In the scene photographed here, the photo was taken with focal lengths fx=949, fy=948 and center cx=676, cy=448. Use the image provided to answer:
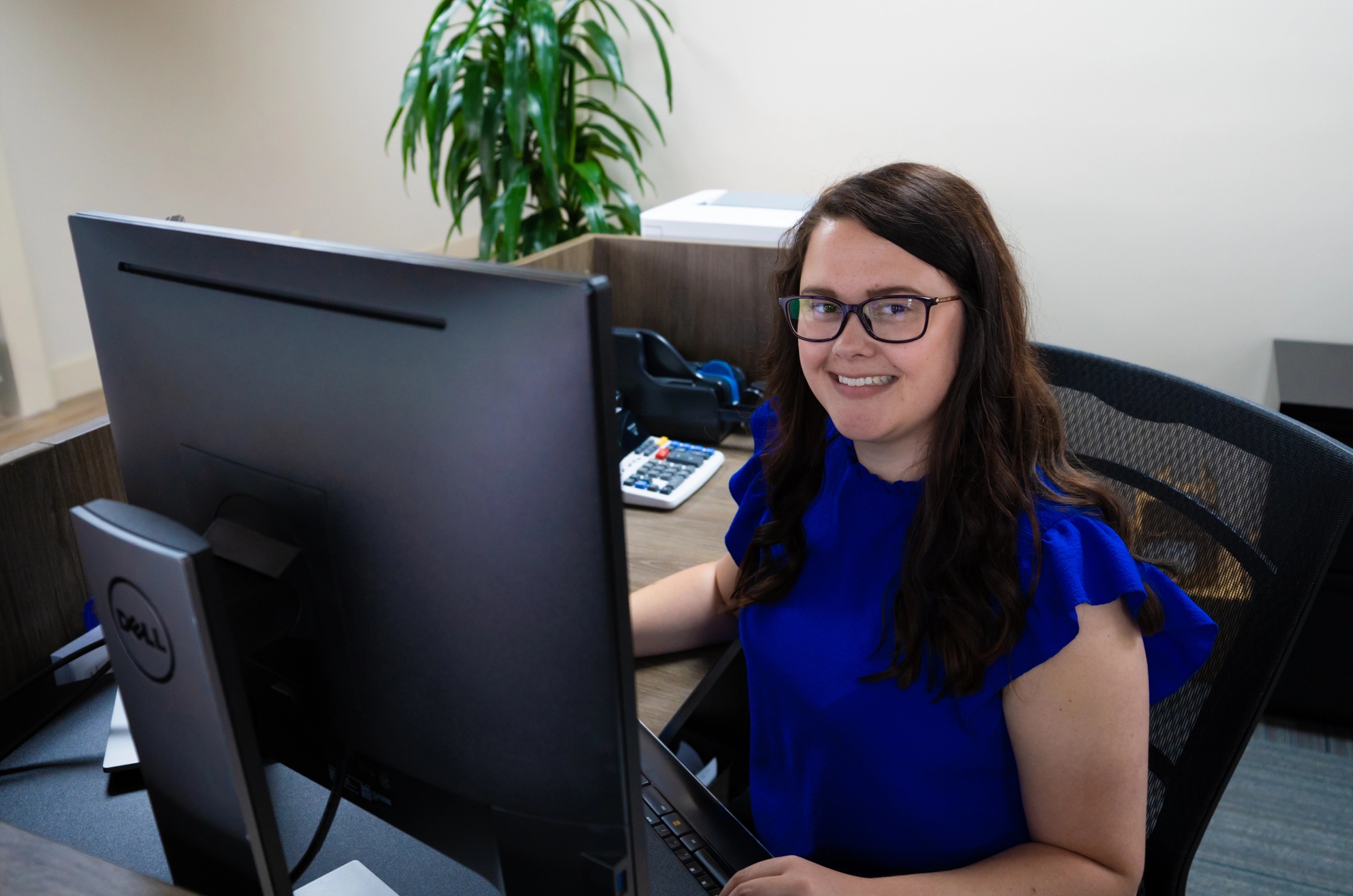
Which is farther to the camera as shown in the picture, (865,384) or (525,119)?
(525,119)

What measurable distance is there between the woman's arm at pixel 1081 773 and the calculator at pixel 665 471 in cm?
71

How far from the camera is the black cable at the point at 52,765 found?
0.85 metres

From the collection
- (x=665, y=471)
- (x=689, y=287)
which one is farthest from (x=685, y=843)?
(x=689, y=287)

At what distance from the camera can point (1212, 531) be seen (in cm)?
85

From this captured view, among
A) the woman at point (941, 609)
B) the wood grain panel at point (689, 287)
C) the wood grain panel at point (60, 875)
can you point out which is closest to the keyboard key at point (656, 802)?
the woman at point (941, 609)

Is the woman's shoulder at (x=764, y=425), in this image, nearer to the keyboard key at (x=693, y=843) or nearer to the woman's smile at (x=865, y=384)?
the woman's smile at (x=865, y=384)

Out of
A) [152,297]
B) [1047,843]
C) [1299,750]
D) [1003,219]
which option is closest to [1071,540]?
[1047,843]

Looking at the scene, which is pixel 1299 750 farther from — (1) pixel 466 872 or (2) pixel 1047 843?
(1) pixel 466 872

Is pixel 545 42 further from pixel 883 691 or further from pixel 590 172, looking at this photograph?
pixel 883 691

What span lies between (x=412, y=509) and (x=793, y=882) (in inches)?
16.5

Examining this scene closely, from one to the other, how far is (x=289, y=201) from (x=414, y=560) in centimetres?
410

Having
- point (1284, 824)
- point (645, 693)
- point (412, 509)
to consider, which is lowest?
point (1284, 824)

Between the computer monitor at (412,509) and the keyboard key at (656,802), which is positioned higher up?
the computer monitor at (412,509)

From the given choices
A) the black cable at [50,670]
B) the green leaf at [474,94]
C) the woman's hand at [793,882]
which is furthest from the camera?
the green leaf at [474,94]
